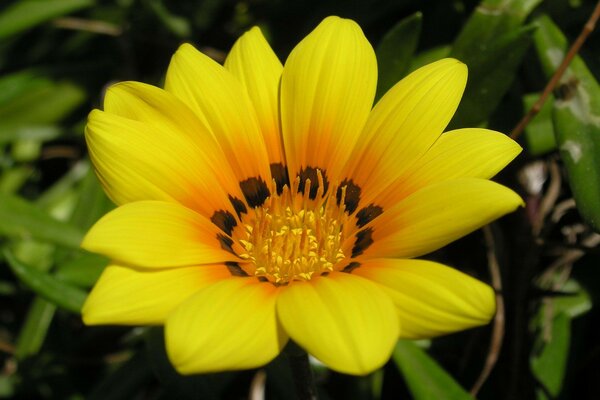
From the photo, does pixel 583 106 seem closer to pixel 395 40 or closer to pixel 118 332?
pixel 395 40

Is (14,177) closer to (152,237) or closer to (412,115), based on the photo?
(152,237)

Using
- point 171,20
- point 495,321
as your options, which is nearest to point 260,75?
point 495,321

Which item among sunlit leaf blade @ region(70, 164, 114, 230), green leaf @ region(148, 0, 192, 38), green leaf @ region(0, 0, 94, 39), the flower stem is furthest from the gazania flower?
green leaf @ region(0, 0, 94, 39)

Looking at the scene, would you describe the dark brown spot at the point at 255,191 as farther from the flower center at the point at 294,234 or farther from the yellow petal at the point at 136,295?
the yellow petal at the point at 136,295

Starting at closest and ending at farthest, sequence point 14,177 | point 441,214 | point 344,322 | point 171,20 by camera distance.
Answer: point 344,322, point 441,214, point 171,20, point 14,177

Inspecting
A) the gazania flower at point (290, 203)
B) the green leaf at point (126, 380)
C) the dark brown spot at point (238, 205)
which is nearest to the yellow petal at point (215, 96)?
the gazania flower at point (290, 203)
